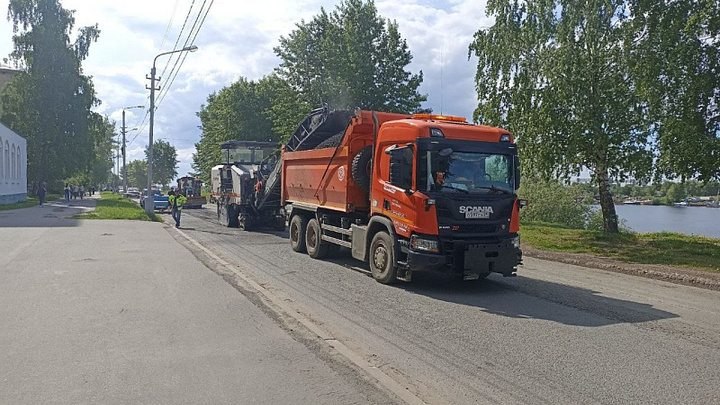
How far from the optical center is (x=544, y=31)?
20.2 m

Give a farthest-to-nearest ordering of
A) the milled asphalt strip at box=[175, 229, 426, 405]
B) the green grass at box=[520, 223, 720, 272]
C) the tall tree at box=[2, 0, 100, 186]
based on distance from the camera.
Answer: the tall tree at box=[2, 0, 100, 186]
the green grass at box=[520, 223, 720, 272]
the milled asphalt strip at box=[175, 229, 426, 405]

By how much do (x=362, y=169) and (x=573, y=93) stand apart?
960 cm

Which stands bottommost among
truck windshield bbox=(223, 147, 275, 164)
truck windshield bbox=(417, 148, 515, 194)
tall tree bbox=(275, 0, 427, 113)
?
truck windshield bbox=(417, 148, 515, 194)

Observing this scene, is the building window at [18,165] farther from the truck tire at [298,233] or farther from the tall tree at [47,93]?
the truck tire at [298,233]

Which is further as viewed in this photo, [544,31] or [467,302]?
[544,31]

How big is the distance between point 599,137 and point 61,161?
45.4m

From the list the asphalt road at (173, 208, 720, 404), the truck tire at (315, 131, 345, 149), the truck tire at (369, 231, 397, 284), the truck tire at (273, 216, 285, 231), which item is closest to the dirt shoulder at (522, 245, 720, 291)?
the asphalt road at (173, 208, 720, 404)

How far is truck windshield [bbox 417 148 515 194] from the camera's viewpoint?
375 inches

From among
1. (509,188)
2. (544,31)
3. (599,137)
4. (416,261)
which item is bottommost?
(416,261)

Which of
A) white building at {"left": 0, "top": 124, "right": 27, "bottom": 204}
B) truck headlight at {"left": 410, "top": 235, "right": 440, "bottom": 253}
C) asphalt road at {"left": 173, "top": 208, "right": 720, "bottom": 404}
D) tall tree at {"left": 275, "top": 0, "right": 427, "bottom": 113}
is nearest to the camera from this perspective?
asphalt road at {"left": 173, "top": 208, "right": 720, "bottom": 404}

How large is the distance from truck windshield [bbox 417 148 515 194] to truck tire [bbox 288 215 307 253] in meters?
5.94

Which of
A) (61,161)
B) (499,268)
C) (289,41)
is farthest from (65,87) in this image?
(499,268)

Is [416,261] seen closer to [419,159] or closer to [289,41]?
[419,159]

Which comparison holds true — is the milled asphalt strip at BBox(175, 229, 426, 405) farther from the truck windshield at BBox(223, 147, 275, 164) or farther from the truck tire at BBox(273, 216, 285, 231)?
the truck windshield at BBox(223, 147, 275, 164)
